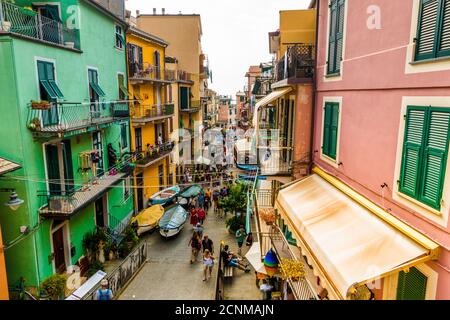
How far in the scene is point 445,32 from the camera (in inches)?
213

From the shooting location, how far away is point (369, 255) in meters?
6.23

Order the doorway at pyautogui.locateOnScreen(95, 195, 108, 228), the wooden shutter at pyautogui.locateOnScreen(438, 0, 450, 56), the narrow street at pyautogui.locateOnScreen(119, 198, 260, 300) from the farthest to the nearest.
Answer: the doorway at pyautogui.locateOnScreen(95, 195, 108, 228) → the narrow street at pyautogui.locateOnScreen(119, 198, 260, 300) → the wooden shutter at pyautogui.locateOnScreen(438, 0, 450, 56)

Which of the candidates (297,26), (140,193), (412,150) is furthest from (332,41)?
(140,193)

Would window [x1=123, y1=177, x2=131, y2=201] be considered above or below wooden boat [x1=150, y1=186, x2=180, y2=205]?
above

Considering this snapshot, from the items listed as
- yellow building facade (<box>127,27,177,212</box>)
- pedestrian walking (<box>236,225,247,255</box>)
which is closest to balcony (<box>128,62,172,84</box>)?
yellow building facade (<box>127,27,177,212</box>)

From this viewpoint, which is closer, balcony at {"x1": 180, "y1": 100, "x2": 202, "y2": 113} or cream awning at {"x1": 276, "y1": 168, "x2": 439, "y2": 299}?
cream awning at {"x1": 276, "y1": 168, "x2": 439, "y2": 299}

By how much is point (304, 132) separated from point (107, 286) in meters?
9.69

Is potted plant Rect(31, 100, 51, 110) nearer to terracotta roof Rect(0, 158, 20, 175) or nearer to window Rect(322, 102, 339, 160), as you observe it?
terracotta roof Rect(0, 158, 20, 175)

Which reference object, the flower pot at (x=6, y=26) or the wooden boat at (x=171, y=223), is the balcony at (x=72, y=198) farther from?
the flower pot at (x=6, y=26)

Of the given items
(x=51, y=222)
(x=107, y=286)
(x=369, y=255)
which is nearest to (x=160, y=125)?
(x=51, y=222)

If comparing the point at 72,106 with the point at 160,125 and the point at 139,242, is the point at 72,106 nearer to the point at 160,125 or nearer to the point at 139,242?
the point at 139,242

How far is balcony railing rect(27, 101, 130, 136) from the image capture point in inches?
483

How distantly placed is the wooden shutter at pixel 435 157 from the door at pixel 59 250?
47.5 ft

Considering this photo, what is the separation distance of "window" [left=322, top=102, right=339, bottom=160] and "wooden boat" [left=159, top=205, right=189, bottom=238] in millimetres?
12482
